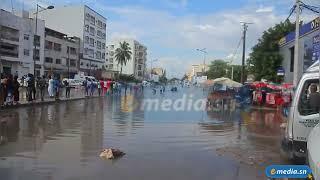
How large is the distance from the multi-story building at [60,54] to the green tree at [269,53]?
40.9 metres

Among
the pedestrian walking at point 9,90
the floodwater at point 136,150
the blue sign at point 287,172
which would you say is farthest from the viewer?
the pedestrian walking at point 9,90

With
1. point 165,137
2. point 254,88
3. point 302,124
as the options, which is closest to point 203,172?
point 302,124

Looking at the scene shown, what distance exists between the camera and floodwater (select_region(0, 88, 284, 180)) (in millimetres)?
8969

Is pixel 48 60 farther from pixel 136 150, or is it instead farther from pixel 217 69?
pixel 136 150

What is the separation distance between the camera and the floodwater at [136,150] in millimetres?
8969

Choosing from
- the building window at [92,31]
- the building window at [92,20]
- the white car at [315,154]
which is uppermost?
the building window at [92,20]

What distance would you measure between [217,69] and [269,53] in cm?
10508

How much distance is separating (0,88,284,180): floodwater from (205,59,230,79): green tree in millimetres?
123137

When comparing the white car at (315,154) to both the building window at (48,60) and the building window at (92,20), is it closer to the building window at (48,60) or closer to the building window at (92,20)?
the building window at (48,60)

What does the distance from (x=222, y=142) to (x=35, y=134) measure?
552 centimetres

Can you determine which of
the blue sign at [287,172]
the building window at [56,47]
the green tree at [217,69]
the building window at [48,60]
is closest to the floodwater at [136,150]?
the blue sign at [287,172]

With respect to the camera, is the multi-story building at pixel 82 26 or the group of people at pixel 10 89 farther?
the multi-story building at pixel 82 26

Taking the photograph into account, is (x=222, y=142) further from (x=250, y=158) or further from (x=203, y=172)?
(x=203, y=172)

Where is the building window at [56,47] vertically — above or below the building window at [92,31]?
below
